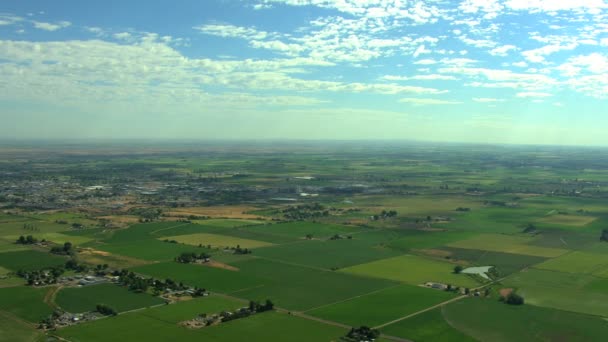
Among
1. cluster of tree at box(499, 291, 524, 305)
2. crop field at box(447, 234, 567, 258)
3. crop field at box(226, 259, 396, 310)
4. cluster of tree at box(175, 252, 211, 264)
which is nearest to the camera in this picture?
cluster of tree at box(499, 291, 524, 305)

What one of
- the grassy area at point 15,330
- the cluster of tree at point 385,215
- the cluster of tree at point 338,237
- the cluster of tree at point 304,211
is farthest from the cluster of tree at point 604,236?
the grassy area at point 15,330

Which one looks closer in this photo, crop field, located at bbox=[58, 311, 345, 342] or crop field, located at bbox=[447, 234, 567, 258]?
crop field, located at bbox=[58, 311, 345, 342]

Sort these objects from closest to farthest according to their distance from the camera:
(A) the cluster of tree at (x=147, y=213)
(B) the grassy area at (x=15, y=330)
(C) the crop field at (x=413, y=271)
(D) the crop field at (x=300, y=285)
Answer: (B) the grassy area at (x=15, y=330), (D) the crop field at (x=300, y=285), (C) the crop field at (x=413, y=271), (A) the cluster of tree at (x=147, y=213)

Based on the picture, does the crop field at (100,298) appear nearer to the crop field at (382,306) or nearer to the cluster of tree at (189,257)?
the cluster of tree at (189,257)

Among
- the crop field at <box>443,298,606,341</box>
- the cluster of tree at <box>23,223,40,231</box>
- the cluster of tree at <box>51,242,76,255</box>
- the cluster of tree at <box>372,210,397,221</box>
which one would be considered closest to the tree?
the crop field at <box>443,298,606,341</box>

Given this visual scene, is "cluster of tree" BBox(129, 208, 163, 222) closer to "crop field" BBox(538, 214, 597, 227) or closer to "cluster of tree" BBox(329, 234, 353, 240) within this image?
"cluster of tree" BBox(329, 234, 353, 240)

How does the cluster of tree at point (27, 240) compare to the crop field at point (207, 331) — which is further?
the cluster of tree at point (27, 240)
